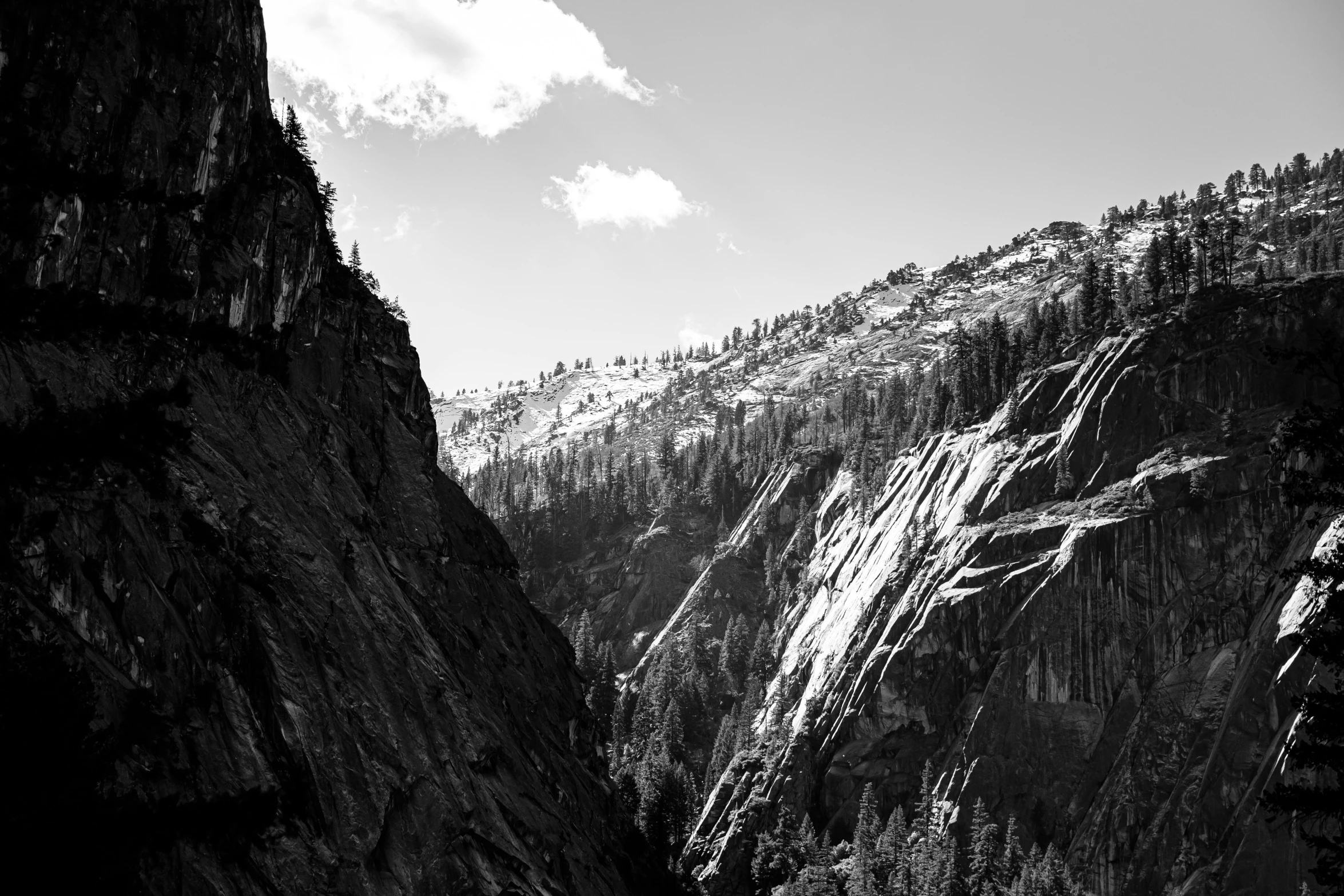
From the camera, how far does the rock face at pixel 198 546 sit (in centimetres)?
2998

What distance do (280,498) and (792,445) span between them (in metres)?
113

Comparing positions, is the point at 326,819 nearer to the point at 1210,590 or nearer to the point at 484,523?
the point at 484,523

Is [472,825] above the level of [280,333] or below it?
below

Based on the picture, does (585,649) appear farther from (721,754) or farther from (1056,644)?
(1056,644)

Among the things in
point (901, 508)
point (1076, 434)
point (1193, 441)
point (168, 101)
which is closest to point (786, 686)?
point (901, 508)

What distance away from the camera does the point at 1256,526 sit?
7606 cm

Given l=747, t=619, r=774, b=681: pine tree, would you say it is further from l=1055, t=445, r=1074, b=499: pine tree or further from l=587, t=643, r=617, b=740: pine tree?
l=1055, t=445, r=1074, b=499: pine tree

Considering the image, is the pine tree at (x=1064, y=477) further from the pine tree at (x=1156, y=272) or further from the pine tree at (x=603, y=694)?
the pine tree at (x=603, y=694)

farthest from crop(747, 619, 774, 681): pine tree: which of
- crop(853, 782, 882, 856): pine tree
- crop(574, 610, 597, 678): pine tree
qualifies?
crop(853, 782, 882, 856): pine tree

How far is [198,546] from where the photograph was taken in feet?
119

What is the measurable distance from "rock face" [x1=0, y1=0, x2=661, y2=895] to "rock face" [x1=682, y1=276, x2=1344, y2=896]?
36.7 metres

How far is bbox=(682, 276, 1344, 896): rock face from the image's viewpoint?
6912 cm

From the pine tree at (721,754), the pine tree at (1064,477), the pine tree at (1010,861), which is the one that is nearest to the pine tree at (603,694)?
the pine tree at (721,754)

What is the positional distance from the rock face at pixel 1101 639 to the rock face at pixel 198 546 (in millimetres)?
36741
